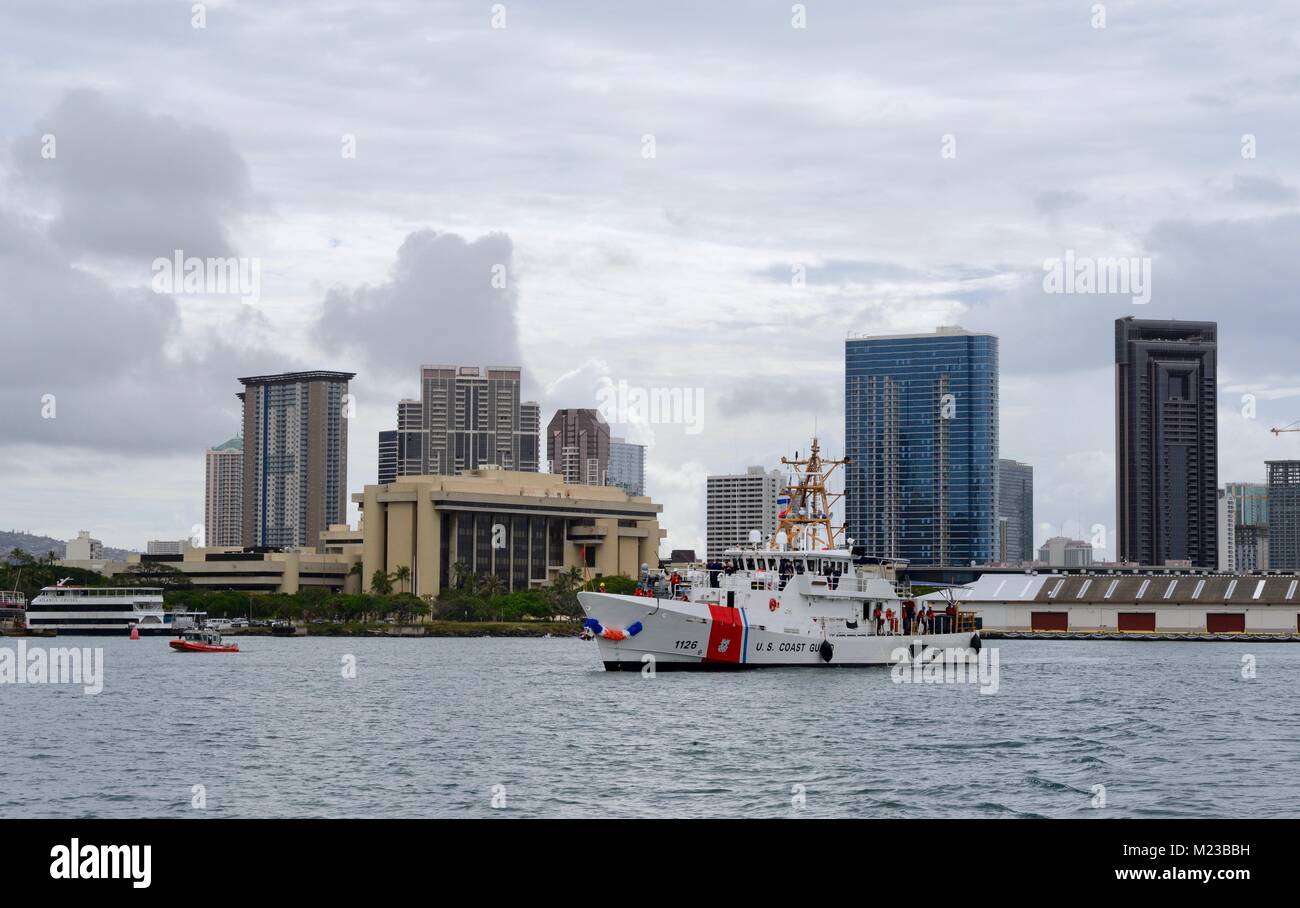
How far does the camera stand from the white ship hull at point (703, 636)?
7625 centimetres

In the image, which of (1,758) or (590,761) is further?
(1,758)

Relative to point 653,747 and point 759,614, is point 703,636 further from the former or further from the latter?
point 653,747

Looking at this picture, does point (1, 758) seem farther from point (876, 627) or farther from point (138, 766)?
point (876, 627)

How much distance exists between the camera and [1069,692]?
73125 mm

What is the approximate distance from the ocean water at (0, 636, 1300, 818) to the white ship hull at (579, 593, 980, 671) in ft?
5.75

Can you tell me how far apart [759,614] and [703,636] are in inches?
146

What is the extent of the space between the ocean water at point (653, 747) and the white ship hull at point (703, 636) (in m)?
1.75

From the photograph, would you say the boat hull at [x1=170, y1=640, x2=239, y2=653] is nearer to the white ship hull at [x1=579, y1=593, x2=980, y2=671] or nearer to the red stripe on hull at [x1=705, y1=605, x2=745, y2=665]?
the white ship hull at [x1=579, y1=593, x2=980, y2=671]

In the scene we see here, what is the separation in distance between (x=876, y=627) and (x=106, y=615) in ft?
420

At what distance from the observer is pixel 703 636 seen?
76.4m

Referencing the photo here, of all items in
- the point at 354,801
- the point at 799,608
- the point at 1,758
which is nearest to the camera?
the point at 354,801

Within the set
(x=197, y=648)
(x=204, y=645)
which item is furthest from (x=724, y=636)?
(x=204, y=645)
